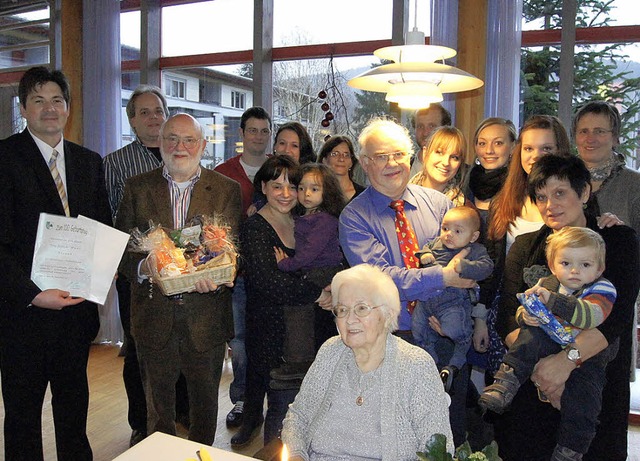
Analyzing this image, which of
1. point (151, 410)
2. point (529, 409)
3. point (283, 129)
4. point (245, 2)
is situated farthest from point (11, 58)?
point (529, 409)

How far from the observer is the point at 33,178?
8.87 ft

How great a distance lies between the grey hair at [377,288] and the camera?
204cm

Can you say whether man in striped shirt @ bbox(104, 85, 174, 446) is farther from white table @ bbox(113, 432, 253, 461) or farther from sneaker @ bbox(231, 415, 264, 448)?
white table @ bbox(113, 432, 253, 461)

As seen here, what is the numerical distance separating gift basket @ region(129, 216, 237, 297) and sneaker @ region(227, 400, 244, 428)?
186 centimetres

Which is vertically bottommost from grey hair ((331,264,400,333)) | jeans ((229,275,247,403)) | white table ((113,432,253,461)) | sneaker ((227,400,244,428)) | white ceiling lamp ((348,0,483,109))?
sneaker ((227,400,244,428))

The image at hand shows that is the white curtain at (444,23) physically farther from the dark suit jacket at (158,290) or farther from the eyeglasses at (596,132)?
the dark suit jacket at (158,290)

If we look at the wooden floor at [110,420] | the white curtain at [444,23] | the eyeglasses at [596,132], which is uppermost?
the white curtain at [444,23]

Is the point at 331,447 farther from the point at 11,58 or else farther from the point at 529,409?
the point at 11,58

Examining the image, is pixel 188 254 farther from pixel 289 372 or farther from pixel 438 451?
pixel 438 451

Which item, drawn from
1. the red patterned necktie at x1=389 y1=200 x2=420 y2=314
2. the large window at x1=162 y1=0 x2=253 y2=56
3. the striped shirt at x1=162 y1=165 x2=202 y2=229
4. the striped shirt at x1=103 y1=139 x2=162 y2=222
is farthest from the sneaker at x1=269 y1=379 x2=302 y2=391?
the large window at x1=162 y1=0 x2=253 y2=56

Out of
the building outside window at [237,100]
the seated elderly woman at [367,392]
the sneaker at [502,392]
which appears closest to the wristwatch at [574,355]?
the sneaker at [502,392]

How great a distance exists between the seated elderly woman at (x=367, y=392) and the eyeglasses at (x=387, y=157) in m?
0.75

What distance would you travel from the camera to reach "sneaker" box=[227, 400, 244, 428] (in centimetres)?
404

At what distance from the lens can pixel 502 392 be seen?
2326mm
